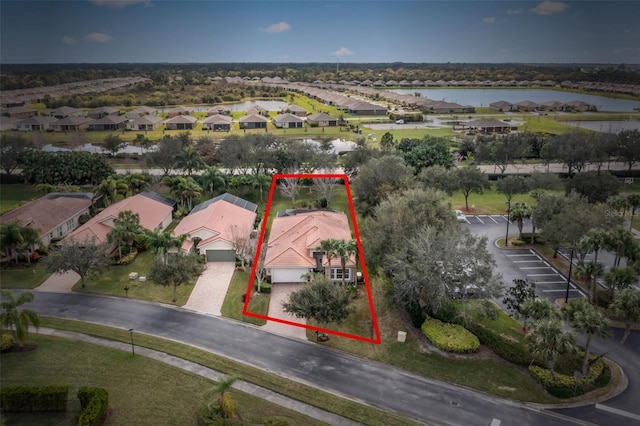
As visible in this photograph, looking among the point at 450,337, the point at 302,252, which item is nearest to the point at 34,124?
the point at 302,252

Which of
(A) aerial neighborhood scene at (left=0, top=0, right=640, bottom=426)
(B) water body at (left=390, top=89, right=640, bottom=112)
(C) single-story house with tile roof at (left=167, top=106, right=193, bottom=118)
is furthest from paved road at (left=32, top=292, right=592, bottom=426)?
(C) single-story house with tile roof at (left=167, top=106, right=193, bottom=118)

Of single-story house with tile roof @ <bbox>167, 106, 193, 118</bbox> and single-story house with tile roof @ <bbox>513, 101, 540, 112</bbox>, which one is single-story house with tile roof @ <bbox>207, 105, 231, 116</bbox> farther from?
single-story house with tile roof @ <bbox>513, 101, 540, 112</bbox>

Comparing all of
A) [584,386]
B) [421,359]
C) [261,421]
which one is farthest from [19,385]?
[584,386]

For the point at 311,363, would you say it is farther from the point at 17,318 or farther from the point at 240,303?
the point at 17,318

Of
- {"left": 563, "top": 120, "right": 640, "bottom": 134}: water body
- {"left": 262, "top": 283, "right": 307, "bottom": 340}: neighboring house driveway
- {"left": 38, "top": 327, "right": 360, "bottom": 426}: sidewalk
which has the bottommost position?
{"left": 38, "top": 327, "right": 360, "bottom": 426}: sidewalk

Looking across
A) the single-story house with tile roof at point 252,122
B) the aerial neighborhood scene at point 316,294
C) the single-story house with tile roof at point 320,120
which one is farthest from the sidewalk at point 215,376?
the single-story house with tile roof at point 320,120

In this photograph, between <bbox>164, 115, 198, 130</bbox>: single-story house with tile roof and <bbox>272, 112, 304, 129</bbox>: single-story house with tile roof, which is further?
<bbox>272, 112, 304, 129</bbox>: single-story house with tile roof
